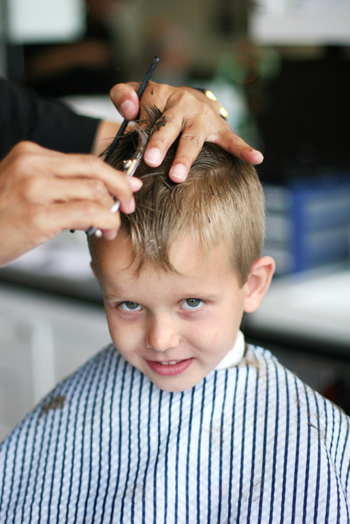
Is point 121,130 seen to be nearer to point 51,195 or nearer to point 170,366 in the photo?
point 51,195

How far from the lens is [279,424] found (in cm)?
90

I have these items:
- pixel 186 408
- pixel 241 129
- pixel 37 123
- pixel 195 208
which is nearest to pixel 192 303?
pixel 195 208

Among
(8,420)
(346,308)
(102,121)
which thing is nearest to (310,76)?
(346,308)

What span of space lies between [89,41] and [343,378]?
99.9 inches

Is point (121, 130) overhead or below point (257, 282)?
overhead

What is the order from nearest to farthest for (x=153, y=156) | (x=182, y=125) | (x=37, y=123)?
(x=153, y=156) < (x=182, y=125) < (x=37, y=123)

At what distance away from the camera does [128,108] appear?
2.66ft

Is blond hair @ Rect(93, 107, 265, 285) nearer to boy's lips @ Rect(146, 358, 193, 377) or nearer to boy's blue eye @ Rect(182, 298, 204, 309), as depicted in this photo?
boy's blue eye @ Rect(182, 298, 204, 309)

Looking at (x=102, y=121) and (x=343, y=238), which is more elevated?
(x=343, y=238)

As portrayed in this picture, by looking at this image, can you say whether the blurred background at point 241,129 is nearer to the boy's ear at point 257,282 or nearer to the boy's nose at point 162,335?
the boy's ear at point 257,282

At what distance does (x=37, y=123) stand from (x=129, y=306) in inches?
27.5

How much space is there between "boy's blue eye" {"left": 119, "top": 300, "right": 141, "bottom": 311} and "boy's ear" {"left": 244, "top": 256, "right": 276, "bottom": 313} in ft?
0.66

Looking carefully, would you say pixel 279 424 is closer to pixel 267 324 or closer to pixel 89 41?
pixel 267 324

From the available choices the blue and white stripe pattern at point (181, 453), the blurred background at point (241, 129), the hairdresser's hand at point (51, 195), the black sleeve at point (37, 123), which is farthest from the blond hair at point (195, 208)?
the blurred background at point (241, 129)
